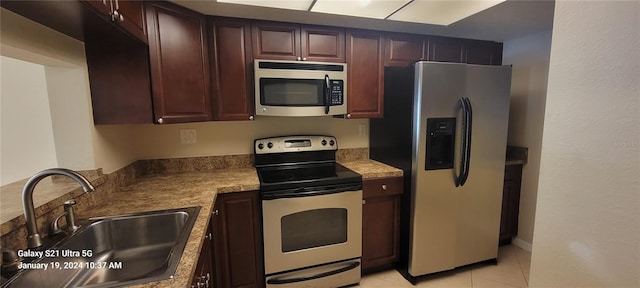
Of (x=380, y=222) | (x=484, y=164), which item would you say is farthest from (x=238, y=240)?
(x=484, y=164)

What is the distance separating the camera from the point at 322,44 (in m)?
2.06

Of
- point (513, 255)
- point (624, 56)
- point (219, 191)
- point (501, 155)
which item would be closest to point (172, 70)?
point (219, 191)

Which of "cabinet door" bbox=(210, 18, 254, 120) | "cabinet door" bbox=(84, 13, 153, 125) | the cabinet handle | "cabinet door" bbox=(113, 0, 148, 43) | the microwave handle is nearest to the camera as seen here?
the cabinet handle

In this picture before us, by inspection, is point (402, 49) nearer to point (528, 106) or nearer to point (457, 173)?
point (457, 173)

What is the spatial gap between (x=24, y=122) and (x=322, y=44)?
177cm

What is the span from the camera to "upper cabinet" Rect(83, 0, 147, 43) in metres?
0.99

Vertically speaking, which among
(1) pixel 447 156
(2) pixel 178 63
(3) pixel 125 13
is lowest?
(1) pixel 447 156

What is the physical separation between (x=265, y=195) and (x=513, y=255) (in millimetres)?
2371

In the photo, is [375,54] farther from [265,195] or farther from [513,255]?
[513,255]

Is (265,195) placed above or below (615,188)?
below

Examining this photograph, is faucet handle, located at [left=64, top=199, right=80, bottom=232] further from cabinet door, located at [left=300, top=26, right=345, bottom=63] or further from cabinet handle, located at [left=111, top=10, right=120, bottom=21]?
cabinet door, located at [left=300, top=26, right=345, bottom=63]

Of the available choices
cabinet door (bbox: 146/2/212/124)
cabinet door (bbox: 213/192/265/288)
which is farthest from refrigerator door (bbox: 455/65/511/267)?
cabinet door (bbox: 146/2/212/124)

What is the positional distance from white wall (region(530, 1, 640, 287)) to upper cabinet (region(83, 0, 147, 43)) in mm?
1598

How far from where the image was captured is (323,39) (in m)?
2.06
